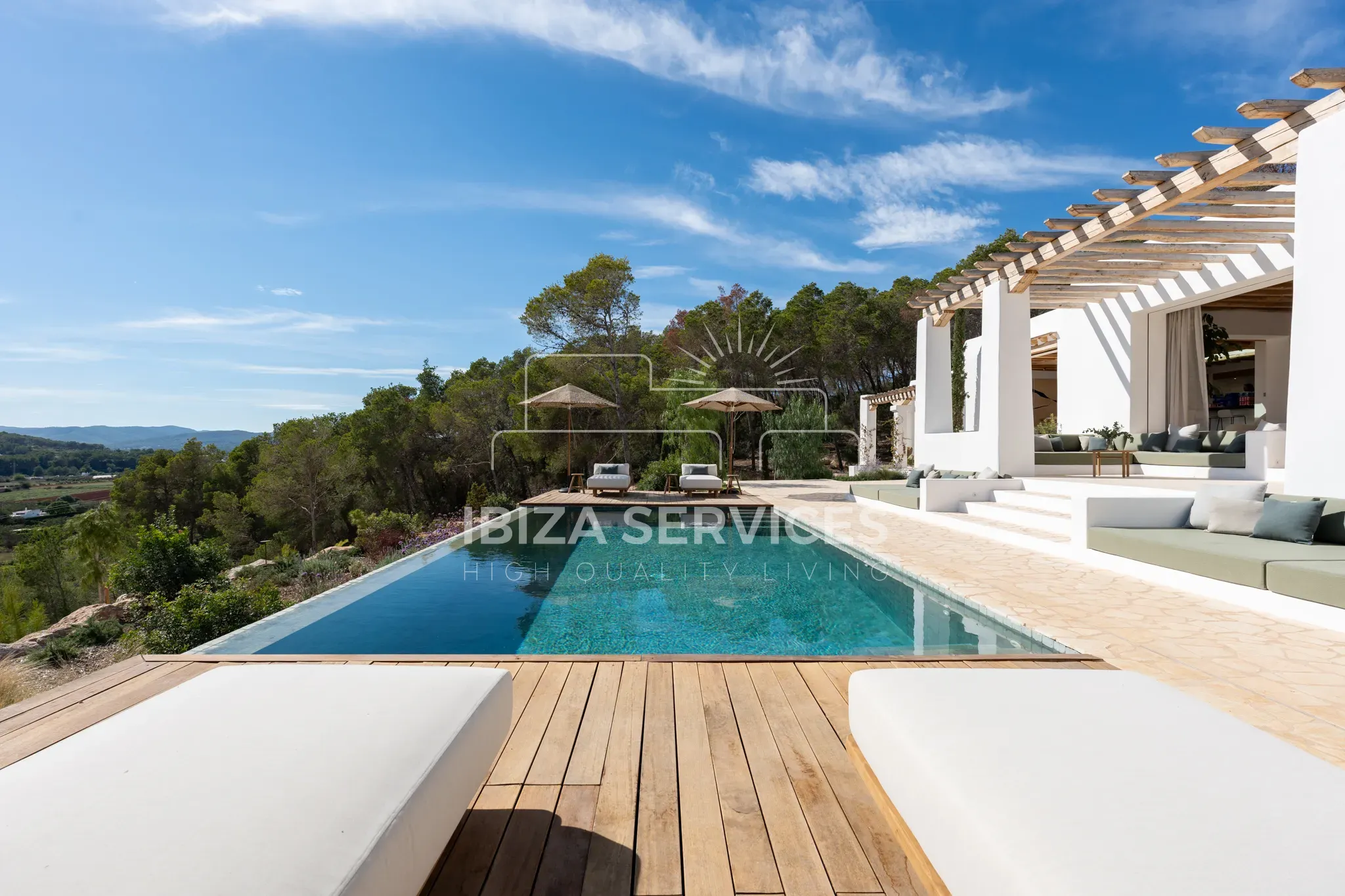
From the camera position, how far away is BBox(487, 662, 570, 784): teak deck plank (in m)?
2.17

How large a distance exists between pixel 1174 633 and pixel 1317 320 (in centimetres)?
363

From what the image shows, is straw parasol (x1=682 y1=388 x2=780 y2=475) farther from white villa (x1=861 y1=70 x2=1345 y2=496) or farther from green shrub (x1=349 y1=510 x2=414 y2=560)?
green shrub (x1=349 y1=510 x2=414 y2=560)

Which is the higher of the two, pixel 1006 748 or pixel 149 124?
pixel 149 124

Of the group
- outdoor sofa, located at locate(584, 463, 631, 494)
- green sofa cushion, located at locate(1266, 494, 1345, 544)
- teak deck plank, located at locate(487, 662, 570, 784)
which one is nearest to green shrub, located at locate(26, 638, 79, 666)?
teak deck plank, located at locate(487, 662, 570, 784)

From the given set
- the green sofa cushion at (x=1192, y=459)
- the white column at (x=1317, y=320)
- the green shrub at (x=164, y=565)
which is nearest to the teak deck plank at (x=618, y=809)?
the white column at (x=1317, y=320)

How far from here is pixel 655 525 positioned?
34.1 ft

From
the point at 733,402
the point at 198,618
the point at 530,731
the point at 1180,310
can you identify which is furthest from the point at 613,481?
the point at 530,731

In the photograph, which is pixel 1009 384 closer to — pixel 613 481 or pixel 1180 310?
pixel 1180 310

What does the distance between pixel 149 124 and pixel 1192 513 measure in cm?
1958

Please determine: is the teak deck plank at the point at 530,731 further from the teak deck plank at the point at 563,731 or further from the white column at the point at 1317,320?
the white column at the point at 1317,320

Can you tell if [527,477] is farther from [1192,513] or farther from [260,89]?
[1192,513]

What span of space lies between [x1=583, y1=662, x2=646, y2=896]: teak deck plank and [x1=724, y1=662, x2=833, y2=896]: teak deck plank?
372 millimetres

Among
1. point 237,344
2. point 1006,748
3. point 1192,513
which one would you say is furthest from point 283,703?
point 237,344

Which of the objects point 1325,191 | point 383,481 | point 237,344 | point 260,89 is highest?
point 260,89
